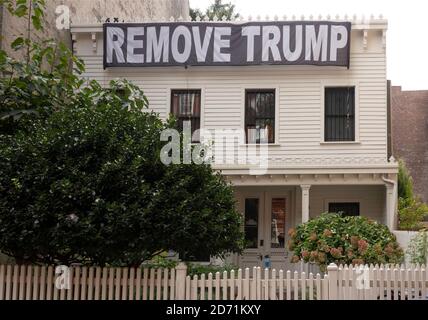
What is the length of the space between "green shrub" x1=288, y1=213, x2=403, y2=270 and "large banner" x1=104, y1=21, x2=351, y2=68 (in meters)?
5.55

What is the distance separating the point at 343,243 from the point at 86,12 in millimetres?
12218

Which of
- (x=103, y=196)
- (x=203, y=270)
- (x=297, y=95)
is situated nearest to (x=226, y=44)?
(x=297, y=95)

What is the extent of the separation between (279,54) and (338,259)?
712cm

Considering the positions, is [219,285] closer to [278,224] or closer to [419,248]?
[419,248]

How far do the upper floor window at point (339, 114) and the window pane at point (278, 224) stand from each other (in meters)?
2.95

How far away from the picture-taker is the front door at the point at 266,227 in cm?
1970

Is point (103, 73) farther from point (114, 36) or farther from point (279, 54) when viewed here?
point (279, 54)

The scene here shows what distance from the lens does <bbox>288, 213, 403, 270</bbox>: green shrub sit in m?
14.8

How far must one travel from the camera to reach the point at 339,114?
62.3ft

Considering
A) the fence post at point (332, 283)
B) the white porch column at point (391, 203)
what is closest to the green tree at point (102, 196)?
the fence post at point (332, 283)

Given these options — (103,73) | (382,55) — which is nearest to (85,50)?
(103,73)

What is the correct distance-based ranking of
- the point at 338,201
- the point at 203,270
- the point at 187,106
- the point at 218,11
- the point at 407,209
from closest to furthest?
the point at 203,270 < the point at 187,106 < the point at 338,201 < the point at 407,209 < the point at 218,11

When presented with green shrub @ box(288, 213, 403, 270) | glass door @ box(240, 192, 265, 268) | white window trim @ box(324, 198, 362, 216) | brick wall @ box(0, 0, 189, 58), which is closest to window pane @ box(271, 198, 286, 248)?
glass door @ box(240, 192, 265, 268)
